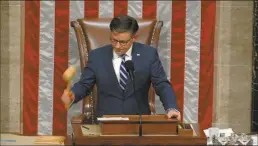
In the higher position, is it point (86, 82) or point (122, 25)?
point (122, 25)

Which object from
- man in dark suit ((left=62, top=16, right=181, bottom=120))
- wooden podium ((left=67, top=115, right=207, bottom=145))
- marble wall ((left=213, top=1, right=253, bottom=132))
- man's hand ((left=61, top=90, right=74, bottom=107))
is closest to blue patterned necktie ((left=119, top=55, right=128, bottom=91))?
man in dark suit ((left=62, top=16, right=181, bottom=120))

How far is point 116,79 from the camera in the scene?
432cm

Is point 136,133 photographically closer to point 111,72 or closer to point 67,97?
point 67,97

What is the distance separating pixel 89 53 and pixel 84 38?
421 mm

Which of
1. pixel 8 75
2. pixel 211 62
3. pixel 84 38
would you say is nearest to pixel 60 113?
pixel 8 75

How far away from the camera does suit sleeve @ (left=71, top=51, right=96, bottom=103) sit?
4136mm

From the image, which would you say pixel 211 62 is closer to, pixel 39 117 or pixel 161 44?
pixel 161 44

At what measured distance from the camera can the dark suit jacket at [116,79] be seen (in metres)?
4.31

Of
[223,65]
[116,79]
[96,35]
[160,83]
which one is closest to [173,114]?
[160,83]

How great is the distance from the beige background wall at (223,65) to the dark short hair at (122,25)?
57.1 inches

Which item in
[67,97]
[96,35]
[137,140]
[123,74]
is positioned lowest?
[137,140]

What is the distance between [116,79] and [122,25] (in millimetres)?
411

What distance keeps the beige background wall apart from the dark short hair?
145 cm

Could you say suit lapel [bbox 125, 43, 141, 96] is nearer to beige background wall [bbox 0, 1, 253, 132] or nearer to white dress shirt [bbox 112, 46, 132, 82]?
white dress shirt [bbox 112, 46, 132, 82]
